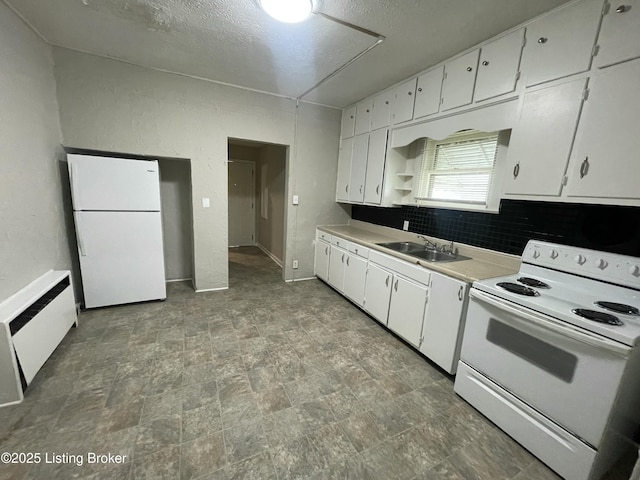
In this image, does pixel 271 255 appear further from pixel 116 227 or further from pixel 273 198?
pixel 116 227

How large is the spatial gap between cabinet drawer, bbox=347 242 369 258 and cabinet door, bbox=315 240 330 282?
0.59 m

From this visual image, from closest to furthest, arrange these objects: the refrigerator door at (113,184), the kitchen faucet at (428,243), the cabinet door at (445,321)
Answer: the cabinet door at (445,321) < the refrigerator door at (113,184) < the kitchen faucet at (428,243)

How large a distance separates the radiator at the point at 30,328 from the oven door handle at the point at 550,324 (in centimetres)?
297

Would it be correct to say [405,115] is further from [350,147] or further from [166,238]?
[166,238]

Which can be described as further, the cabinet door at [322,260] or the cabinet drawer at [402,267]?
the cabinet door at [322,260]

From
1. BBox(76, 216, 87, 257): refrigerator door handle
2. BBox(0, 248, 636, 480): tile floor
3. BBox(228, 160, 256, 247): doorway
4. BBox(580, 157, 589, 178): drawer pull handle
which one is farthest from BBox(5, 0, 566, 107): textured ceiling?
BBox(228, 160, 256, 247): doorway

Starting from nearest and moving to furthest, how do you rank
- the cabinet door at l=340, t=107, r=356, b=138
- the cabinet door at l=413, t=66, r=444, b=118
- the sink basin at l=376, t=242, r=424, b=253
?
the cabinet door at l=413, t=66, r=444, b=118 → the sink basin at l=376, t=242, r=424, b=253 → the cabinet door at l=340, t=107, r=356, b=138

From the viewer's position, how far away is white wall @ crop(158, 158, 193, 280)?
3531 millimetres

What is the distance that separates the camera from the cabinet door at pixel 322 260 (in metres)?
3.83

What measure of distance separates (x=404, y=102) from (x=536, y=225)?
5.72ft

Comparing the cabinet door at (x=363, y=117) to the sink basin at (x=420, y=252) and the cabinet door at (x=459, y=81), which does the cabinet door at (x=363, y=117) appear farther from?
the sink basin at (x=420, y=252)

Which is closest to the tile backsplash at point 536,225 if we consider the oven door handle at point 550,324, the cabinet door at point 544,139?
the cabinet door at point 544,139

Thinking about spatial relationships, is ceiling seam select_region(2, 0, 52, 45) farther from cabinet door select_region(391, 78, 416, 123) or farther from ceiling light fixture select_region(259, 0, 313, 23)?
cabinet door select_region(391, 78, 416, 123)

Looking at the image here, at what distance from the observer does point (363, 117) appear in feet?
11.2
